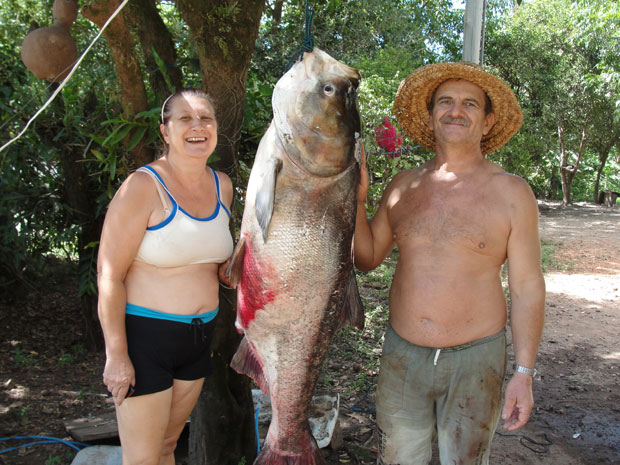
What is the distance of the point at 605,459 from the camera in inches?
162

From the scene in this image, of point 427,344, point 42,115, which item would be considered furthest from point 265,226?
point 42,115

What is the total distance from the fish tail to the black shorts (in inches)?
20.9

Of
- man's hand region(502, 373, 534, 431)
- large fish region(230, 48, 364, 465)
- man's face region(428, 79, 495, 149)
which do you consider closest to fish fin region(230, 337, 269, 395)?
large fish region(230, 48, 364, 465)

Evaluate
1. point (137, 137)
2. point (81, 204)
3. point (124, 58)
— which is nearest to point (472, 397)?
point (137, 137)

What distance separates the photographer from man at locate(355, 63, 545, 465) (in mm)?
2508

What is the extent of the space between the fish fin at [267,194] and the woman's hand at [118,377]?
84 cm

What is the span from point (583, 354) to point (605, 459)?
241cm

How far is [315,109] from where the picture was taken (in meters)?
2.10

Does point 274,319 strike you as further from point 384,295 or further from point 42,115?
point 384,295

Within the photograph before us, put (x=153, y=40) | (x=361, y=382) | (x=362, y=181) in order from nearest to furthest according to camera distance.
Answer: (x=362, y=181), (x=153, y=40), (x=361, y=382)

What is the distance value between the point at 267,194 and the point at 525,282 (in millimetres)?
1348

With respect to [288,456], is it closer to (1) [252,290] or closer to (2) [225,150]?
(1) [252,290]

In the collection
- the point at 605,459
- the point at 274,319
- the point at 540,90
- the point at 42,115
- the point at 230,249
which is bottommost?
the point at 605,459

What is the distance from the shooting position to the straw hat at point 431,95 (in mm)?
2705
